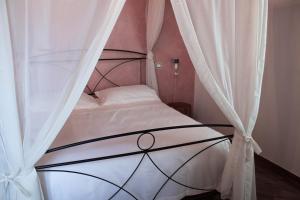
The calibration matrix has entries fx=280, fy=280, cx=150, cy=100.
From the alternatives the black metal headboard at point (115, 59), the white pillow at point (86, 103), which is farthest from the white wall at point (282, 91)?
the white pillow at point (86, 103)

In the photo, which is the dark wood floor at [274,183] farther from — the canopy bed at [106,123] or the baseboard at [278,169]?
the canopy bed at [106,123]

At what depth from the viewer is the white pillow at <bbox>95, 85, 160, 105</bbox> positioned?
12.0ft

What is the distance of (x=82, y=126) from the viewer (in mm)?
2893

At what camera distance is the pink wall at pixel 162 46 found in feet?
12.9

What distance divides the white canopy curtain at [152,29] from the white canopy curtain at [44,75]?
2.36 m

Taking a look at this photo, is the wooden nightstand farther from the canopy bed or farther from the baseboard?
the canopy bed

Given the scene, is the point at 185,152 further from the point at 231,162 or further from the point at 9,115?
the point at 9,115

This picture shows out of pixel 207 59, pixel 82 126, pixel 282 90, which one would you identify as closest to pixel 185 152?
pixel 207 59

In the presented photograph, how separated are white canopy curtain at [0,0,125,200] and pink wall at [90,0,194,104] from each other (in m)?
2.26

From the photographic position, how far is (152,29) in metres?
3.97

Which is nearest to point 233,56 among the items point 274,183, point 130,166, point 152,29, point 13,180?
point 130,166

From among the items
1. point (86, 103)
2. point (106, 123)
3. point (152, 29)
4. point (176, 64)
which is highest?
point (152, 29)

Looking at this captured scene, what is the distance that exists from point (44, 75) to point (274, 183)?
2692 millimetres

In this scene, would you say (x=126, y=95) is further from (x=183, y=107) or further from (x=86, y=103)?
(x=183, y=107)
